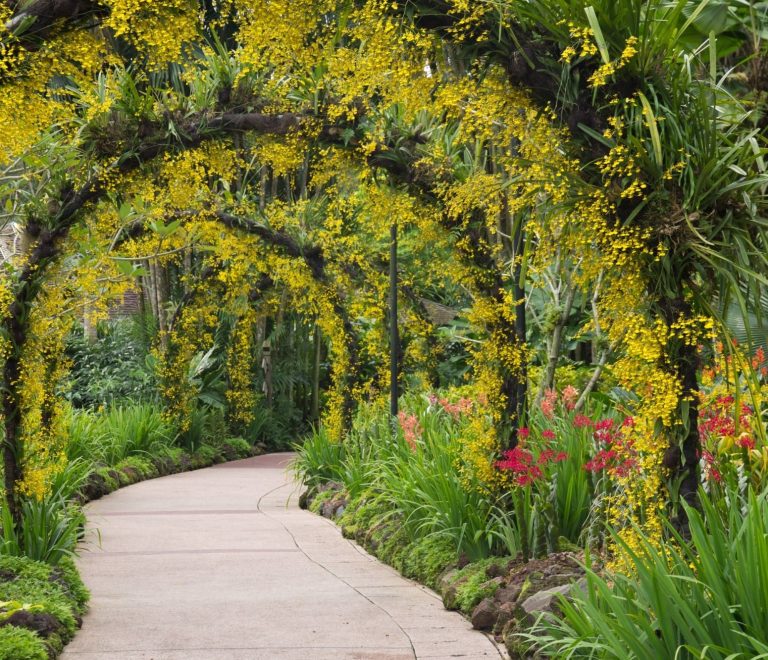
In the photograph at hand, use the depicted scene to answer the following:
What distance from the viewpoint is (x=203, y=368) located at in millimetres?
23906

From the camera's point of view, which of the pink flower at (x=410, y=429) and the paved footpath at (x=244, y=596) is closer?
the paved footpath at (x=244, y=596)

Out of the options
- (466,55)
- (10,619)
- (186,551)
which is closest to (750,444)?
(466,55)

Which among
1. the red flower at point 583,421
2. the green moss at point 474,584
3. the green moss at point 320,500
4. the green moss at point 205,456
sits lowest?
the green moss at point 205,456

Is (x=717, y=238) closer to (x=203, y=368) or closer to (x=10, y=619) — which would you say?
(x=10, y=619)

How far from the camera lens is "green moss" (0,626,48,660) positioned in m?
5.71

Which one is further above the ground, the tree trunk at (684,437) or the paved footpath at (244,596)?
the tree trunk at (684,437)

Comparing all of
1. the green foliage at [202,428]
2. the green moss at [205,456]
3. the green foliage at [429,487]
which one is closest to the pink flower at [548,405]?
the green foliage at [429,487]

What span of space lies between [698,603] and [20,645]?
3.53 meters

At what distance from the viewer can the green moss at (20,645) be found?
571cm

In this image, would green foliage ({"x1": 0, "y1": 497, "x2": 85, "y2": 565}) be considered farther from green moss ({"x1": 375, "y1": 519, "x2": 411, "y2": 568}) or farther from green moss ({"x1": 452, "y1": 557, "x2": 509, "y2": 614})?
green moss ({"x1": 452, "y1": 557, "x2": 509, "y2": 614})

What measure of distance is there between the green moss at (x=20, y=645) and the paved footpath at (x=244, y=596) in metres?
0.50

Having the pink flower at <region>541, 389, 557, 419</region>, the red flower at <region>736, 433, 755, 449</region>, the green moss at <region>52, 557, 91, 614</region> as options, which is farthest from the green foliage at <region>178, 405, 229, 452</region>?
the red flower at <region>736, 433, 755, 449</region>

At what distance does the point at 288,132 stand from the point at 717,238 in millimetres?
4415

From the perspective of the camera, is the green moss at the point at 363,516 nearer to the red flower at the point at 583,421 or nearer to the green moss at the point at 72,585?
the red flower at the point at 583,421
